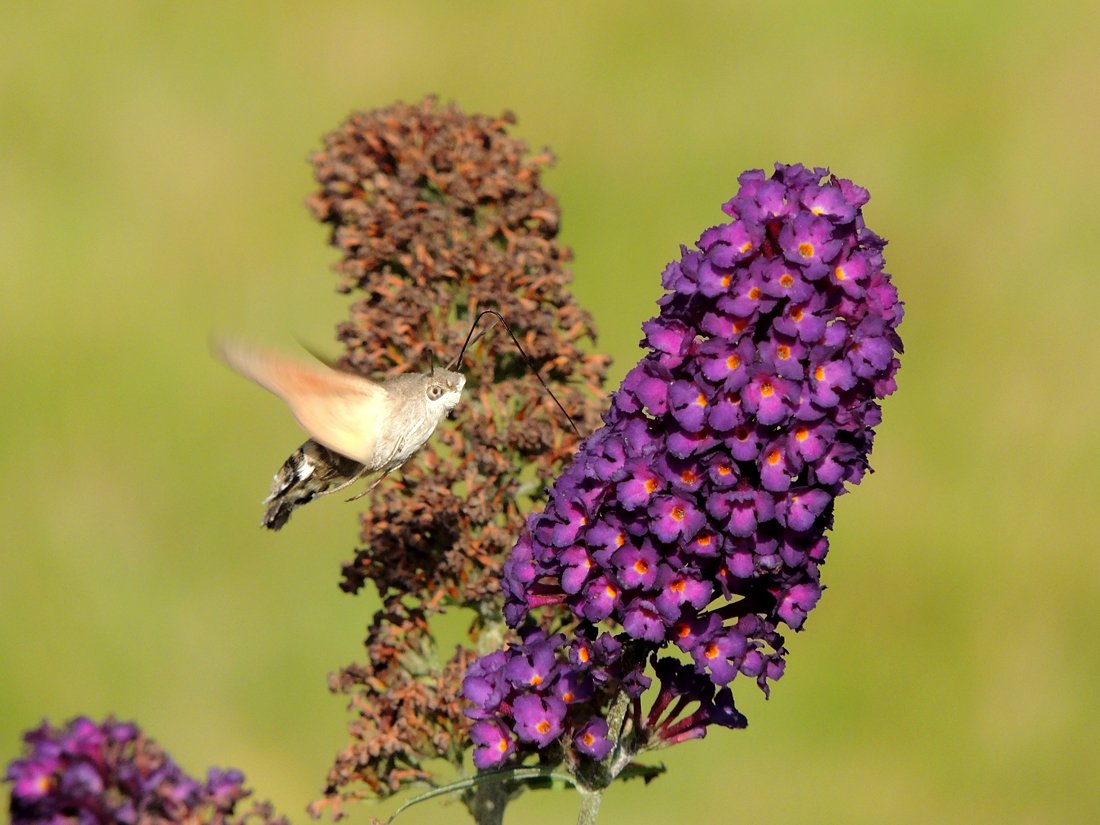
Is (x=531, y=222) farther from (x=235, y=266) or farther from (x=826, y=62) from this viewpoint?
(x=826, y=62)

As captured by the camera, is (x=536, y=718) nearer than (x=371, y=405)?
Yes

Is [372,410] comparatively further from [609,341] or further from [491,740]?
[609,341]

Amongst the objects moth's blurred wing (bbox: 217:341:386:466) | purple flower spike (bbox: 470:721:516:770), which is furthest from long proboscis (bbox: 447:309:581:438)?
purple flower spike (bbox: 470:721:516:770)

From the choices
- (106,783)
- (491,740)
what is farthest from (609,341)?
(106,783)

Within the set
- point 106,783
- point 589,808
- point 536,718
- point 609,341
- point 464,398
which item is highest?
point 609,341

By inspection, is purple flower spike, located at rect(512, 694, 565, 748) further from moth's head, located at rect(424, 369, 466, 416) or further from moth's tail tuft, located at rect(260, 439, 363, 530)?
moth's tail tuft, located at rect(260, 439, 363, 530)

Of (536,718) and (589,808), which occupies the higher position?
(536,718)

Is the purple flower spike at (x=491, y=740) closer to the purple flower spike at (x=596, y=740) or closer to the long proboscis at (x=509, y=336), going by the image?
the purple flower spike at (x=596, y=740)
